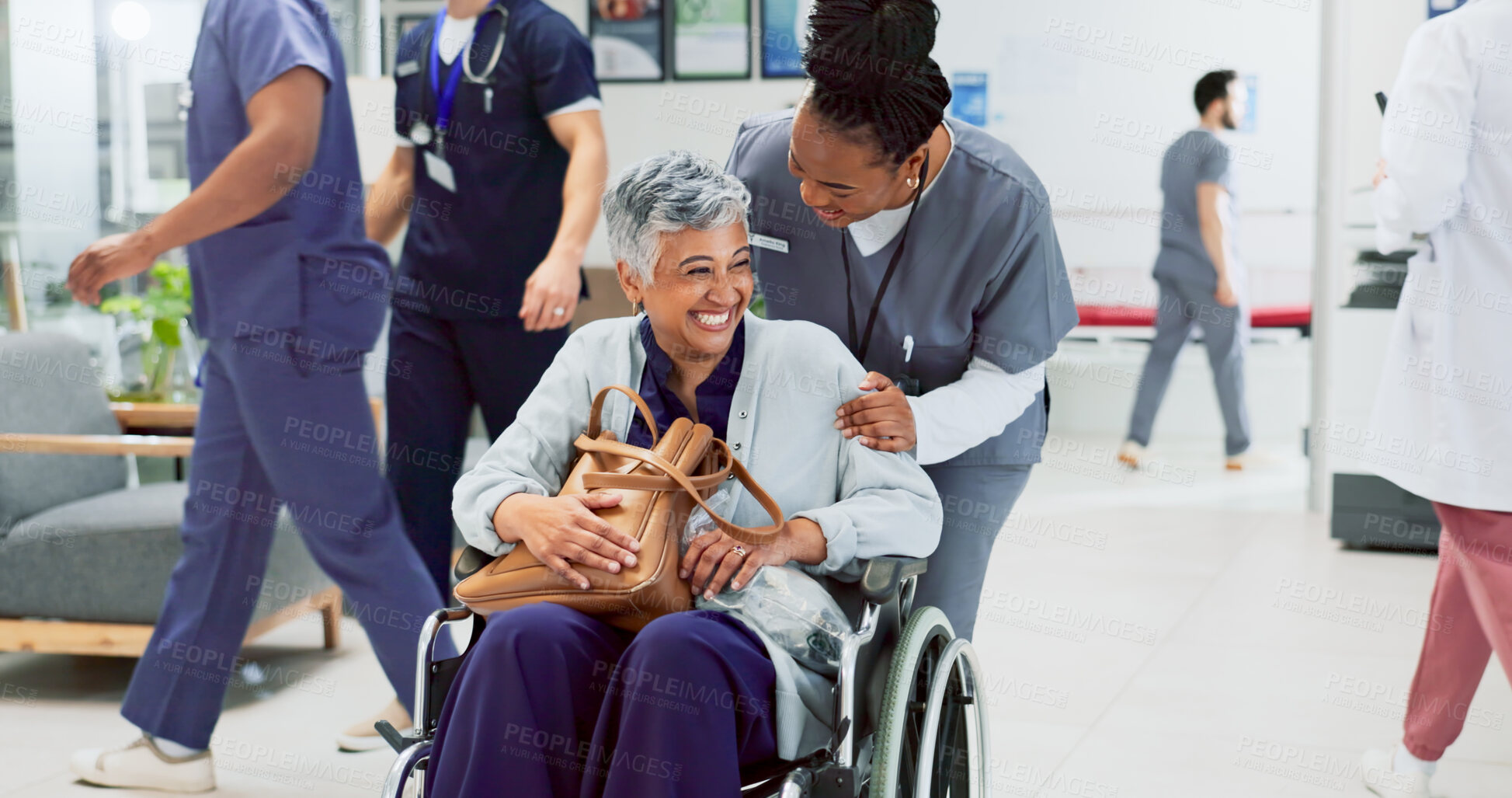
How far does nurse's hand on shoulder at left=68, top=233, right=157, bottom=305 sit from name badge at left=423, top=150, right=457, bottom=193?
52 centimetres

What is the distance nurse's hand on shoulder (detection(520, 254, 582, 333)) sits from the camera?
2160 mm

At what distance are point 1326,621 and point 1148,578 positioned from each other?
56cm

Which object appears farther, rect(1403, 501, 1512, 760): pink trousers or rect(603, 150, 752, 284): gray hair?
rect(1403, 501, 1512, 760): pink trousers

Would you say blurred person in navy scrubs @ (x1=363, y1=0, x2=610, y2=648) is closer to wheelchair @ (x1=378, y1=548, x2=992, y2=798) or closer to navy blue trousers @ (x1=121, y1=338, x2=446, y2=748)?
navy blue trousers @ (x1=121, y1=338, x2=446, y2=748)

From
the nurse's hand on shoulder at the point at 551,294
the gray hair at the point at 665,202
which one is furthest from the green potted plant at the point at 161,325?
the gray hair at the point at 665,202

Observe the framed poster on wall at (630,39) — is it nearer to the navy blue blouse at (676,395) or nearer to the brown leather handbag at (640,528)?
the navy blue blouse at (676,395)

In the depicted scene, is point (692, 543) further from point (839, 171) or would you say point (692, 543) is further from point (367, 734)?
point (367, 734)

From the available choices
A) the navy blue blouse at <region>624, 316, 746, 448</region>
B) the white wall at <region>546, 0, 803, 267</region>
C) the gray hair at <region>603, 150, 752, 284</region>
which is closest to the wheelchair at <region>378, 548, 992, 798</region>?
the navy blue blouse at <region>624, 316, 746, 448</region>

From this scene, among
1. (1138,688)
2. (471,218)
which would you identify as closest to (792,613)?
(471,218)

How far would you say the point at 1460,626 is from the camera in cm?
204

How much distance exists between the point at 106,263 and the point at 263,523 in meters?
0.50

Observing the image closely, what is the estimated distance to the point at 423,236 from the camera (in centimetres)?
243

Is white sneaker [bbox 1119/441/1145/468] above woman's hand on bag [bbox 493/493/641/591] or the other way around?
the other way around

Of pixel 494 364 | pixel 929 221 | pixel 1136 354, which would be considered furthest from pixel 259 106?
pixel 1136 354
